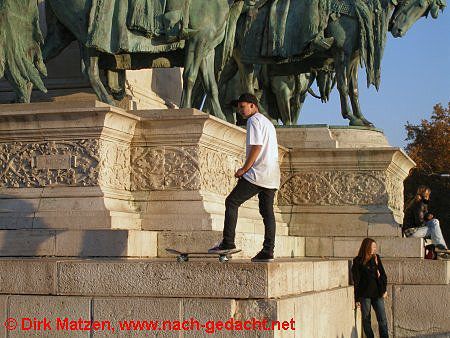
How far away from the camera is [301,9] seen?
Answer: 1873cm

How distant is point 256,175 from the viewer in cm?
930

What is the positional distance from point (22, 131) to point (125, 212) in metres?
1.45

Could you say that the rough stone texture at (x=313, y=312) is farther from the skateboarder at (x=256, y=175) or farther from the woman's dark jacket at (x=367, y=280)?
the skateboarder at (x=256, y=175)

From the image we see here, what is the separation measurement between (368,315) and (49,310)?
470 cm

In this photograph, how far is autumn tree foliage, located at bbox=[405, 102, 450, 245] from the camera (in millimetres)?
48000

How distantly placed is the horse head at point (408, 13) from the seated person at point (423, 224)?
3.03 m

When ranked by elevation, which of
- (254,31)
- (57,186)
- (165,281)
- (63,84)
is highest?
(254,31)

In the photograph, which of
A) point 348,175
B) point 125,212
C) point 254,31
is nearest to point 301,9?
point 254,31

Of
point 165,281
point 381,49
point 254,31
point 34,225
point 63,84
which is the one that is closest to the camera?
point 165,281

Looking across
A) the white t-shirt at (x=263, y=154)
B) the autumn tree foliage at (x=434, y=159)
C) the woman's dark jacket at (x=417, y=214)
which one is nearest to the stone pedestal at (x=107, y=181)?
the white t-shirt at (x=263, y=154)

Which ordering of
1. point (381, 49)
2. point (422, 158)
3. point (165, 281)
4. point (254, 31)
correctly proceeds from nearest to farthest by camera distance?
point (165, 281) → point (381, 49) → point (254, 31) → point (422, 158)

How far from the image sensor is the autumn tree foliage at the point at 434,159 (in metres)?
48.0

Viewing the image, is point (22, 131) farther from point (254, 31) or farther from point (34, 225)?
point (254, 31)

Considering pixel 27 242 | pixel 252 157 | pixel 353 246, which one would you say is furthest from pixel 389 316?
pixel 252 157
